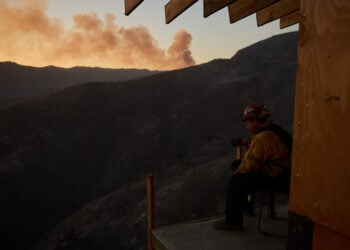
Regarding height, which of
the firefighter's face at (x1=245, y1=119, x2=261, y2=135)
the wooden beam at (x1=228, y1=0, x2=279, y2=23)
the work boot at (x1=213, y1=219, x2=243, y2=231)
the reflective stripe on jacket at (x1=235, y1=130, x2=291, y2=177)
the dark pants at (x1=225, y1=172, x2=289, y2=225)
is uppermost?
the wooden beam at (x1=228, y1=0, x2=279, y2=23)

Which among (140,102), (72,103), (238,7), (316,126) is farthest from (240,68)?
(316,126)

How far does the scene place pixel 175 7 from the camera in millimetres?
3885

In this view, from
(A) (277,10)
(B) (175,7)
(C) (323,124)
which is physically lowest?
(C) (323,124)

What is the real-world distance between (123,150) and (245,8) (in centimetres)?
3318

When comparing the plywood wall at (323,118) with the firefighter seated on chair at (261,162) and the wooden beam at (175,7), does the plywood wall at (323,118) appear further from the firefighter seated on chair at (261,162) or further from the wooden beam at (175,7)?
the firefighter seated on chair at (261,162)

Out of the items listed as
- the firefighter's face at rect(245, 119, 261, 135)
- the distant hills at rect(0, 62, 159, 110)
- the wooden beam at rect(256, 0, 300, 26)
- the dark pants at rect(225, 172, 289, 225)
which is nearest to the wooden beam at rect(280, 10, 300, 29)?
the wooden beam at rect(256, 0, 300, 26)

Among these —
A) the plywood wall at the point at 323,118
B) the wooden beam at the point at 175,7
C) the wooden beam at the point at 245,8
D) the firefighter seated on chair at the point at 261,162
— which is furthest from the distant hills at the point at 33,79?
the plywood wall at the point at 323,118

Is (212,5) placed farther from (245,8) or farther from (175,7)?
(245,8)

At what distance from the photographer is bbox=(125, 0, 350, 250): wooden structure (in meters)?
1.33

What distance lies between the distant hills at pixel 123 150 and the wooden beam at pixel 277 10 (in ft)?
55.2

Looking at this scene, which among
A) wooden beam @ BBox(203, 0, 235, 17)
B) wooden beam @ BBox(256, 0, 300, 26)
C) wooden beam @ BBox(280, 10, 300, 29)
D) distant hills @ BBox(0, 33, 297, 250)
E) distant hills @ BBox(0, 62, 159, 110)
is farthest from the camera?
distant hills @ BBox(0, 62, 159, 110)

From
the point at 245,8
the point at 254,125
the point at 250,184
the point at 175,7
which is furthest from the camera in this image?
the point at 254,125

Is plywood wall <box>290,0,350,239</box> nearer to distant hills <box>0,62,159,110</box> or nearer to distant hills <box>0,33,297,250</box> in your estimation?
distant hills <box>0,33,297,250</box>

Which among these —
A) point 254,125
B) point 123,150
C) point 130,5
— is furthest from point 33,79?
point 254,125
